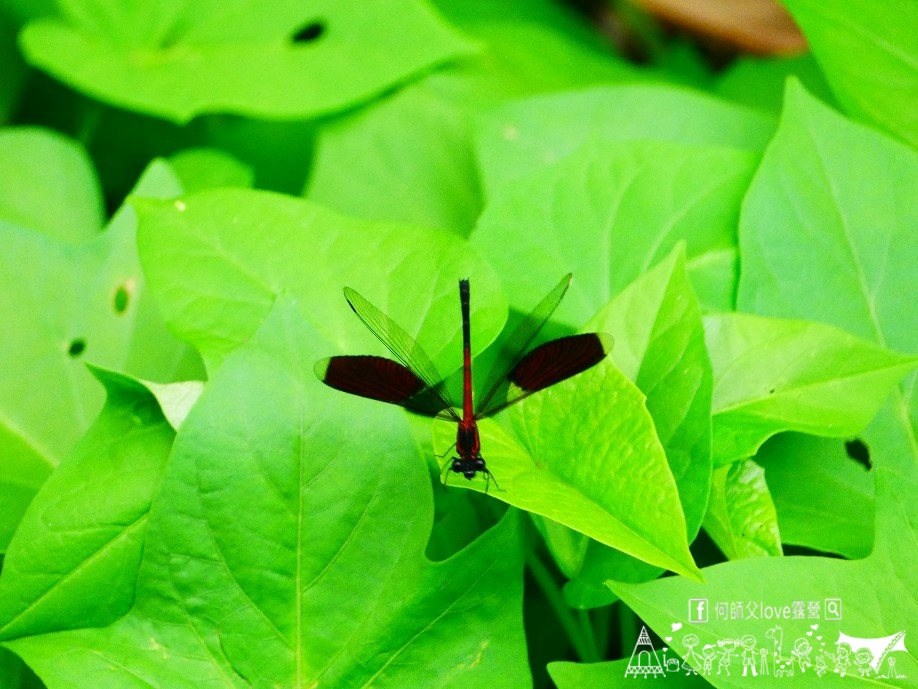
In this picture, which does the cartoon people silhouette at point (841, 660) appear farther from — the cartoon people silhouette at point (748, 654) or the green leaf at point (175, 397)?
the green leaf at point (175, 397)

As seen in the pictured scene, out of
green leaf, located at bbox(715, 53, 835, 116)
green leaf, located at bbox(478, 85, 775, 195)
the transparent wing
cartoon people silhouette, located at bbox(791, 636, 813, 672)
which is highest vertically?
green leaf, located at bbox(715, 53, 835, 116)

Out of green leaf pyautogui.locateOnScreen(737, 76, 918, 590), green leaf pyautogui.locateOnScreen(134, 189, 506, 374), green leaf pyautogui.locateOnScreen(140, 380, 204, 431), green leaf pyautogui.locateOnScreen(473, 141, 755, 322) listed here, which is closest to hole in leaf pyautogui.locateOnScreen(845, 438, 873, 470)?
green leaf pyautogui.locateOnScreen(737, 76, 918, 590)

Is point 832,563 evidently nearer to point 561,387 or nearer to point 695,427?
point 695,427

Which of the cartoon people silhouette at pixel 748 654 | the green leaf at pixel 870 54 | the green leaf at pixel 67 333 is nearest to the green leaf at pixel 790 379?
the cartoon people silhouette at pixel 748 654

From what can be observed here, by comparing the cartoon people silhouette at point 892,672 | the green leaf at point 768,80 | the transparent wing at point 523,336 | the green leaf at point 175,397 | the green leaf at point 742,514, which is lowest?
the cartoon people silhouette at point 892,672

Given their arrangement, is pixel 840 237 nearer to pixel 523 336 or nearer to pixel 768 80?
pixel 523 336

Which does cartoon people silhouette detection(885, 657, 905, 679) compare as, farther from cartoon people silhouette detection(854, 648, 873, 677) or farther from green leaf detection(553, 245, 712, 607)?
green leaf detection(553, 245, 712, 607)

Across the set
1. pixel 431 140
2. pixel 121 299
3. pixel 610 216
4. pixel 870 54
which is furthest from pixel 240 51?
pixel 870 54
